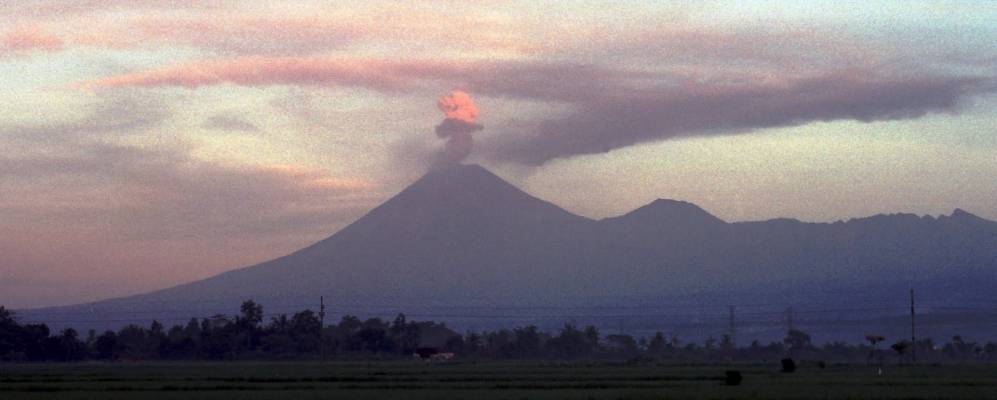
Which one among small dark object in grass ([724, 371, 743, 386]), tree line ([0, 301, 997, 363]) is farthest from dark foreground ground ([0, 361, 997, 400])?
tree line ([0, 301, 997, 363])

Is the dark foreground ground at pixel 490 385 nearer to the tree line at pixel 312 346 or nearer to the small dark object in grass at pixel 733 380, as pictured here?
the small dark object in grass at pixel 733 380

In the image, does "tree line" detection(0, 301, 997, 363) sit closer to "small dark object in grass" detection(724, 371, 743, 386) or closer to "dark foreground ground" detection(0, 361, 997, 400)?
"dark foreground ground" detection(0, 361, 997, 400)

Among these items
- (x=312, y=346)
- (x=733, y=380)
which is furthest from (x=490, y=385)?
(x=312, y=346)

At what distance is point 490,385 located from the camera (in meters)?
58.0

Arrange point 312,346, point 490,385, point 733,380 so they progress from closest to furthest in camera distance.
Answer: point 733,380 < point 490,385 < point 312,346

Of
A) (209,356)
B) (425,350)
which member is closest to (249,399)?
(425,350)

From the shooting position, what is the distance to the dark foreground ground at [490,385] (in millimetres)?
50312

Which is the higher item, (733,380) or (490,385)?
(733,380)

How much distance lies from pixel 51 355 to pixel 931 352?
76.1 m

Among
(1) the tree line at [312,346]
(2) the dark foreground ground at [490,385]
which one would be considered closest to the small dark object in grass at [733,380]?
(2) the dark foreground ground at [490,385]

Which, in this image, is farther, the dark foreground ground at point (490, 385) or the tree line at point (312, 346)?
the tree line at point (312, 346)

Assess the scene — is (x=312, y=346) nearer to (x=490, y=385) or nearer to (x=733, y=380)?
(x=490, y=385)

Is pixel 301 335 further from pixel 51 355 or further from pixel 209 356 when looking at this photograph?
pixel 51 355

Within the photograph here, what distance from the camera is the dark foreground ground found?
50.3m
